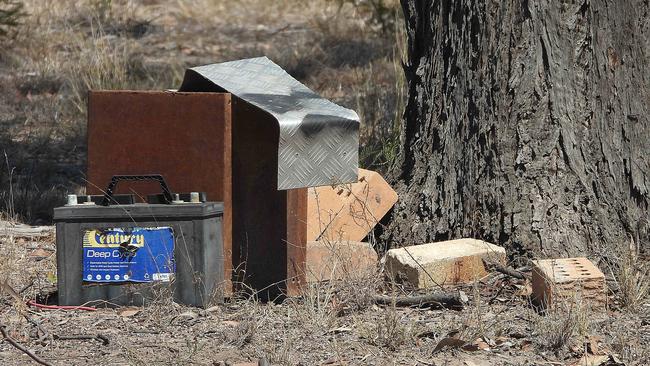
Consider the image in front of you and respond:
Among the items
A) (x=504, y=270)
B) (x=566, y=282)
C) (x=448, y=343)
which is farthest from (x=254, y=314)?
(x=566, y=282)

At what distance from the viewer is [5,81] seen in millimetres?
10391

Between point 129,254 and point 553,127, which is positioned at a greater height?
point 553,127

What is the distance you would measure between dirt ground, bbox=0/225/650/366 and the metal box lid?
0.35 meters

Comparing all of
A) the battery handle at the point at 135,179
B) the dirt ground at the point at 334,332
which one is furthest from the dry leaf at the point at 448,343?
the battery handle at the point at 135,179

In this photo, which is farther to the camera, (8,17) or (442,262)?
(8,17)

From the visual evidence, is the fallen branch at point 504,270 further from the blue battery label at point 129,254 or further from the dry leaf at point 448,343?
the blue battery label at point 129,254

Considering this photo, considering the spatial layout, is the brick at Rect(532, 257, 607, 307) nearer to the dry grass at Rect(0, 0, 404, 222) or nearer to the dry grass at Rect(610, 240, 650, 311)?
the dry grass at Rect(610, 240, 650, 311)

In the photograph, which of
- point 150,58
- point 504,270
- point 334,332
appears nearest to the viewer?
point 334,332

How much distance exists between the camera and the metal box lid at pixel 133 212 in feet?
14.6

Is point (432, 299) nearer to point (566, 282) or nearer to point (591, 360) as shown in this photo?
point (566, 282)

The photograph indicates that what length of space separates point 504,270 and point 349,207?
2.74 feet

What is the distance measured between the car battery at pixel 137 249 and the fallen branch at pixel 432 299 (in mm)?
739

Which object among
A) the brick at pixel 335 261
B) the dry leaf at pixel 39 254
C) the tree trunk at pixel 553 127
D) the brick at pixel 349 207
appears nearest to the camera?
the brick at pixel 335 261

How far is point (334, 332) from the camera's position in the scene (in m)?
4.25
